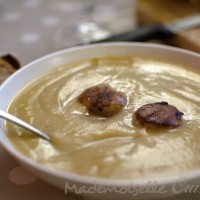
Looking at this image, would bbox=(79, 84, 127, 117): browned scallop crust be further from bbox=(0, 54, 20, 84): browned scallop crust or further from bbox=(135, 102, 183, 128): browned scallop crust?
bbox=(0, 54, 20, 84): browned scallop crust

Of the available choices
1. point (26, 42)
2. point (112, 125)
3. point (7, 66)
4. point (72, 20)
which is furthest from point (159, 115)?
point (72, 20)

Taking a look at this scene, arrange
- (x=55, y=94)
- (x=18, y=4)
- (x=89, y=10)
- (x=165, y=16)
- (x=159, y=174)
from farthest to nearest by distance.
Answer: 1. (x=18, y=4)
2. (x=89, y=10)
3. (x=165, y=16)
4. (x=55, y=94)
5. (x=159, y=174)

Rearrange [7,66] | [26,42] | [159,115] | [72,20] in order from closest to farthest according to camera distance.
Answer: [159,115] → [7,66] → [26,42] → [72,20]

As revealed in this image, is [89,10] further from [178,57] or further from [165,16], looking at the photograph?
[178,57]

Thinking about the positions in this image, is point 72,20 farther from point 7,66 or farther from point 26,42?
point 7,66

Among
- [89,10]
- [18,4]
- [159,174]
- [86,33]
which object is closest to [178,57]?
[159,174]

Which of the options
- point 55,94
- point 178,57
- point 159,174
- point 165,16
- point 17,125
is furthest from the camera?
point 165,16

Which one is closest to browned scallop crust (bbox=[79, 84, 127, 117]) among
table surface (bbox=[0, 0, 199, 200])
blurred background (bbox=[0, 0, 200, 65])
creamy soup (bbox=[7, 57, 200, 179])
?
creamy soup (bbox=[7, 57, 200, 179])
